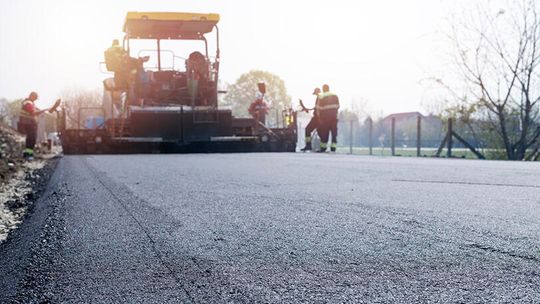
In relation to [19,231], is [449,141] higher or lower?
higher

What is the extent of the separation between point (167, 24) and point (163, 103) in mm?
1900

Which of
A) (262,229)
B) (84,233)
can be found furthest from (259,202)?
(84,233)

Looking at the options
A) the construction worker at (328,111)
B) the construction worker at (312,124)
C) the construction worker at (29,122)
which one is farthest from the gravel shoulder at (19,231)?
the construction worker at (312,124)

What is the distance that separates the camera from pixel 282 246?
2.56m

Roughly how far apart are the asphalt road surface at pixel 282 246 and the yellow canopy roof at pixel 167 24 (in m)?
9.47

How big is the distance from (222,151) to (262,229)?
11.5 metres

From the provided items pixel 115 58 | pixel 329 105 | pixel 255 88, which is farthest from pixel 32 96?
pixel 255 88

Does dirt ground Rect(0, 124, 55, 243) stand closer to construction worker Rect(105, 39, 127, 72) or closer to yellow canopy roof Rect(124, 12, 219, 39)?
construction worker Rect(105, 39, 127, 72)

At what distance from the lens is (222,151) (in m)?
14.5

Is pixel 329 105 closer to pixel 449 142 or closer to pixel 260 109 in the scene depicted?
pixel 260 109

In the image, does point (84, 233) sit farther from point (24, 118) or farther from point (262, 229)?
point (24, 118)

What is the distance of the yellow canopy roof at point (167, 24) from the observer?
1357cm

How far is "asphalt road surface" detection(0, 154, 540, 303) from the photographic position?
1865 millimetres

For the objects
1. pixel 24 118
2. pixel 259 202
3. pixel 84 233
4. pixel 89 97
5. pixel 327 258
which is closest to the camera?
pixel 327 258
